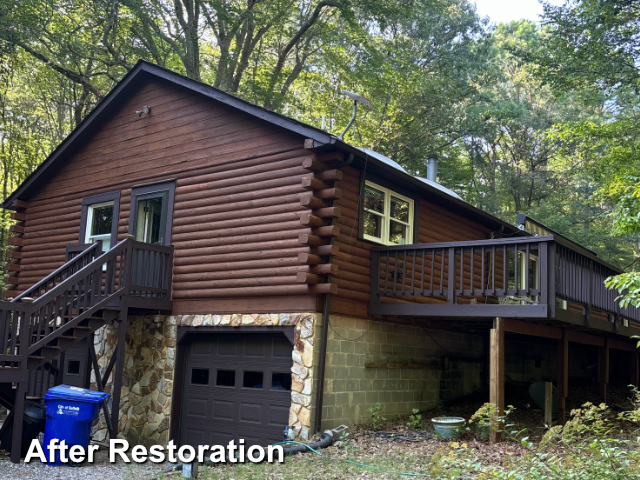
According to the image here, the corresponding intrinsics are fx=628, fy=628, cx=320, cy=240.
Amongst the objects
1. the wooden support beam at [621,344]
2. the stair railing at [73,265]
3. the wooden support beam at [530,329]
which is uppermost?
the stair railing at [73,265]

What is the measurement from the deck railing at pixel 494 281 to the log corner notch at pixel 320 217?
1409 millimetres

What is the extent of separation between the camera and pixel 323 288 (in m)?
10.6

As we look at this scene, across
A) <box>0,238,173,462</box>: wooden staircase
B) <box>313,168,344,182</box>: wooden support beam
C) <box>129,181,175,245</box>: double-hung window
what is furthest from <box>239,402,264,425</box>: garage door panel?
<box>313,168,344,182</box>: wooden support beam

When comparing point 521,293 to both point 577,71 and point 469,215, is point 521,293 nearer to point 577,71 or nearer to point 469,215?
point 469,215

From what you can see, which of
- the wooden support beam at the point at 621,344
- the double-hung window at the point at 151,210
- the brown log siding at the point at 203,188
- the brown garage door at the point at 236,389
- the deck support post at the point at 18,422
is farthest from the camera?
the wooden support beam at the point at 621,344

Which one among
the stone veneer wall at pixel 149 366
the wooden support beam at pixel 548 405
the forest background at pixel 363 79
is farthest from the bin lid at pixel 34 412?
the forest background at pixel 363 79

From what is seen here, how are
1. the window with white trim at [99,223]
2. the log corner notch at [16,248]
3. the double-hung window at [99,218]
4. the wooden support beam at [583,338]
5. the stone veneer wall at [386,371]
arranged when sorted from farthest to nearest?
1. the log corner notch at [16,248]
2. the window with white trim at [99,223]
3. the double-hung window at [99,218]
4. the wooden support beam at [583,338]
5. the stone veneer wall at [386,371]

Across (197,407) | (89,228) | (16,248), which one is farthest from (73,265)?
(16,248)

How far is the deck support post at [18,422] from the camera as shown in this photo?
10000 millimetres

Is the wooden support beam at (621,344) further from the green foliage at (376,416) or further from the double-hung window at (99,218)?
the double-hung window at (99,218)

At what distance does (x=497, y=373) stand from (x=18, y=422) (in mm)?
7806

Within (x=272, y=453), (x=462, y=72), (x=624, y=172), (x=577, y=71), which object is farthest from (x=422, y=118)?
Answer: (x=272, y=453)

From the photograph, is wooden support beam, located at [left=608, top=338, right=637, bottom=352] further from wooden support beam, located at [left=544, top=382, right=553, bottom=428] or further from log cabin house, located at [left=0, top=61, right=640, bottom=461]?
wooden support beam, located at [left=544, top=382, right=553, bottom=428]

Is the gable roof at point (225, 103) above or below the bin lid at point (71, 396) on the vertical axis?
above
